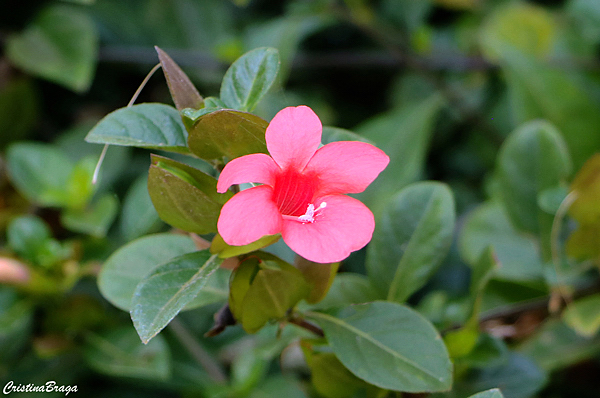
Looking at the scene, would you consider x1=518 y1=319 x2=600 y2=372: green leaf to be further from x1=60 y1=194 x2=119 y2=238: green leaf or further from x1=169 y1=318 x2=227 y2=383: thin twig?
x1=60 y1=194 x2=119 y2=238: green leaf

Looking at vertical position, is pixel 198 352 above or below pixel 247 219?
below

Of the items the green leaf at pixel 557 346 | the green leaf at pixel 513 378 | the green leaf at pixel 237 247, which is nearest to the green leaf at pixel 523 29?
the green leaf at pixel 557 346

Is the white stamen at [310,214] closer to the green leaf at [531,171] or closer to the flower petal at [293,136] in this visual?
the flower petal at [293,136]

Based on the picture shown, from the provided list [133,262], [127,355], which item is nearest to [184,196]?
[133,262]

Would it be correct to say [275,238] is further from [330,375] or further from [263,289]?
[330,375]

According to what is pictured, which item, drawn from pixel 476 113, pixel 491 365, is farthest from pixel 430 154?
pixel 491 365

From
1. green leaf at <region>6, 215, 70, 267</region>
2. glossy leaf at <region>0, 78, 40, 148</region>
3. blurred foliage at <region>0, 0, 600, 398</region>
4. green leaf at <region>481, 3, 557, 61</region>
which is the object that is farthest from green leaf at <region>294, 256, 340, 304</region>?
green leaf at <region>481, 3, 557, 61</region>

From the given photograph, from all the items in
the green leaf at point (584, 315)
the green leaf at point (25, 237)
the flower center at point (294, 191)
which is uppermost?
the flower center at point (294, 191)
